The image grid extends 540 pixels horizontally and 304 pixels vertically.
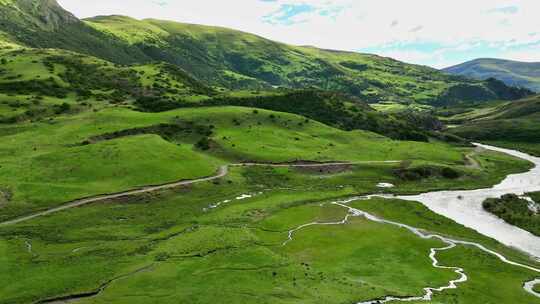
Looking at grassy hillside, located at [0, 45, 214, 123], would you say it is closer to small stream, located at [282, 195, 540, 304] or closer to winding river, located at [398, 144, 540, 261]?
small stream, located at [282, 195, 540, 304]

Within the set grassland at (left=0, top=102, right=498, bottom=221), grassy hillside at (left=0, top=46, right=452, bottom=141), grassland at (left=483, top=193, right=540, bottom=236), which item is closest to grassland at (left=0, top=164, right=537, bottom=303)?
grassland at (left=0, top=102, right=498, bottom=221)

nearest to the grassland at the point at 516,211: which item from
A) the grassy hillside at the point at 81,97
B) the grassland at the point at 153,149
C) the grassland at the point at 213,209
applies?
the grassland at the point at 213,209

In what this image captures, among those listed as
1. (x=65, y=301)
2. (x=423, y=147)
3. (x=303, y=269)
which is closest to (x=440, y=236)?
(x=303, y=269)

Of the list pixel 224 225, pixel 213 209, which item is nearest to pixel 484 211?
pixel 213 209

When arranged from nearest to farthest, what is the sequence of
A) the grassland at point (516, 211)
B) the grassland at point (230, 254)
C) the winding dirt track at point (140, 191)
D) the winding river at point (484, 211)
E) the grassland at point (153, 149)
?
1. the grassland at point (230, 254)
2. the winding dirt track at point (140, 191)
3. the winding river at point (484, 211)
4. the grassland at point (516, 211)
5. the grassland at point (153, 149)

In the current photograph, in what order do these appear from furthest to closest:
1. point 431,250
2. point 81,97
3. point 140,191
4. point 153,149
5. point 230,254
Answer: point 81,97 < point 153,149 < point 140,191 < point 431,250 < point 230,254

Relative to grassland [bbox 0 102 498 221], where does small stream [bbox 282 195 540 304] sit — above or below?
below

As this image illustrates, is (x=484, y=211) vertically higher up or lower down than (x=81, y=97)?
lower down

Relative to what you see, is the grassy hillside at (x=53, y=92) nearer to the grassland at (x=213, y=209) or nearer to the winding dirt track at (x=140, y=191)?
the grassland at (x=213, y=209)

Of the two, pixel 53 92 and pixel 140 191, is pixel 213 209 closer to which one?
pixel 140 191
